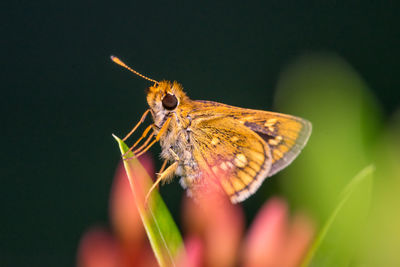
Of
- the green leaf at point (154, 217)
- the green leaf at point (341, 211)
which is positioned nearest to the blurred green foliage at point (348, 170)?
the green leaf at point (341, 211)

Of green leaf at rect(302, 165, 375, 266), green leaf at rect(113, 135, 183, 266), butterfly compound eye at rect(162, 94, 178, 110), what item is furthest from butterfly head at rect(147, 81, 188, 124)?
green leaf at rect(302, 165, 375, 266)

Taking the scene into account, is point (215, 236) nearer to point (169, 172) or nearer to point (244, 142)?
point (169, 172)

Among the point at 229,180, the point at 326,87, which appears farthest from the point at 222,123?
the point at 326,87

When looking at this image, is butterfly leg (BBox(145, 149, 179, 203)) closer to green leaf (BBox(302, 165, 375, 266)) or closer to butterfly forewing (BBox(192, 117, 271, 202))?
butterfly forewing (BBox(192, 117, 271, 202))

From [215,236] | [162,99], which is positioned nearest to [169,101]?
[162,99]

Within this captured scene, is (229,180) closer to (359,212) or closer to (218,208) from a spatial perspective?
(218,208)

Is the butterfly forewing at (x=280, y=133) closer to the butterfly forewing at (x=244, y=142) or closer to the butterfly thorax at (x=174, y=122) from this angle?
the butterfly forewing at (x=244, y=142)
